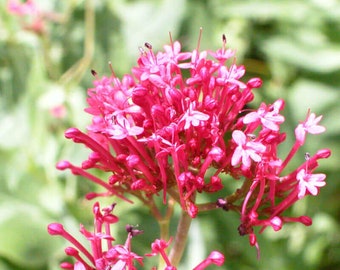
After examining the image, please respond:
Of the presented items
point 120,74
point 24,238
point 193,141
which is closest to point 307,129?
point 193,141

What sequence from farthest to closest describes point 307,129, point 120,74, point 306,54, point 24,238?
point 306,54, point 120,74, point 24,238, point 307,129

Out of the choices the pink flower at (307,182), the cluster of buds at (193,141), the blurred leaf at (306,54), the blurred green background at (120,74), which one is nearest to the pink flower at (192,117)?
the cluster of buds at (193,141)

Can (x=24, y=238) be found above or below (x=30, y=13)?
below

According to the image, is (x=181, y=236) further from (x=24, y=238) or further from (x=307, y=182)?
(x=24, y=238)

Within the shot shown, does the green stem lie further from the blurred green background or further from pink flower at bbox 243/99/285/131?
pink flower at bbox 243/99/285/131

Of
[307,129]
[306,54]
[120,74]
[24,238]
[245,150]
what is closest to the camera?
[245,150]
